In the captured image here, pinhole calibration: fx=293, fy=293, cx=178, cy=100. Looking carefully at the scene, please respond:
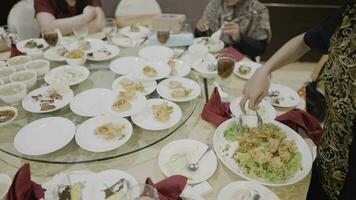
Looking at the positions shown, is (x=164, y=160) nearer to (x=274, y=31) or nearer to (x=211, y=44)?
(x=211, y=44)

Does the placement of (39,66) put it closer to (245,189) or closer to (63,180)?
(63,180)

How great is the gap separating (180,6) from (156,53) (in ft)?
6.42

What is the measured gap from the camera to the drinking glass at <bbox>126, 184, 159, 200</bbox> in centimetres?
102

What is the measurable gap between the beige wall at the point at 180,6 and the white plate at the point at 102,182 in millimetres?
3142

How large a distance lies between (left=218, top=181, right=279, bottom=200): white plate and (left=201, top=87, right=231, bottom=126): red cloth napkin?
42 centimetres

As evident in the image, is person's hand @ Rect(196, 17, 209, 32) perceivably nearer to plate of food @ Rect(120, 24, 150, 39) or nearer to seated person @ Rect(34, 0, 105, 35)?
plate of food @ Rect(120, 24, 150, 39)

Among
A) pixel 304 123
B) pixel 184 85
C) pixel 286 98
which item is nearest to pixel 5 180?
pixel 184 85

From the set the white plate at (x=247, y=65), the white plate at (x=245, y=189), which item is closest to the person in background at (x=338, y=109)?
the white plate at (x=245, y=189)

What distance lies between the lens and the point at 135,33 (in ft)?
8.23

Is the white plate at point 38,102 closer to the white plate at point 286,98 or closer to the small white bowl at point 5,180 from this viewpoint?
the small white bowl at point 5,180

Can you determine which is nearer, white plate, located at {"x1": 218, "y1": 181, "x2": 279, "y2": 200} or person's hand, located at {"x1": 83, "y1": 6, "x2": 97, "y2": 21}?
white plate, located at {"x1": 218, "y1": 181, "x2": 279, "y2": 200}

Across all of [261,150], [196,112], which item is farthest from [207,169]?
[196,112]

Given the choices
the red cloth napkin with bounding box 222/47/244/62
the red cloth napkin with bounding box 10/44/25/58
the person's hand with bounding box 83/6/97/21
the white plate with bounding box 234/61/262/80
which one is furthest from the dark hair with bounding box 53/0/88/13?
the white plate with bounding box 234/61/262/80

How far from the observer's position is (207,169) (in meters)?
1.29
